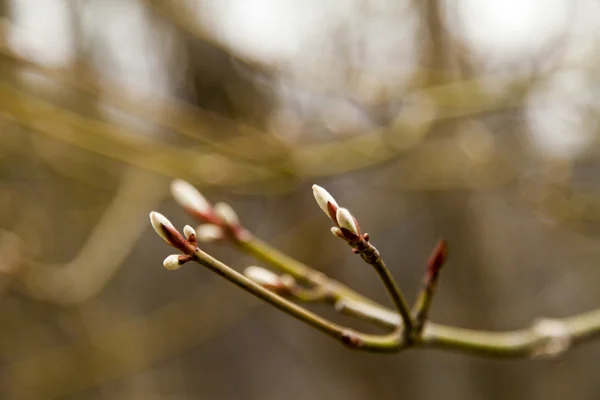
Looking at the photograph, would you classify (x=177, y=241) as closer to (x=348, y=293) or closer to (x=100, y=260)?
(x=348, y=293)

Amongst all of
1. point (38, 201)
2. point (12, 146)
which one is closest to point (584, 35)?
point (12, 146)

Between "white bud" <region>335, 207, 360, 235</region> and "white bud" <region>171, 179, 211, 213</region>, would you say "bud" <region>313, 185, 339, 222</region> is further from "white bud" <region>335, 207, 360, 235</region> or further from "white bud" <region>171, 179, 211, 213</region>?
"white bud" <region>171, 179, 211, 213</region>

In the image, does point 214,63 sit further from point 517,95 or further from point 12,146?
point 517,95

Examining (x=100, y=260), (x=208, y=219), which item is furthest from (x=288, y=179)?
(x=208, y=219)

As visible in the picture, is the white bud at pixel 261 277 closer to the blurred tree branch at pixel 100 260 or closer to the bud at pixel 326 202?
the bud at pixel 326 202

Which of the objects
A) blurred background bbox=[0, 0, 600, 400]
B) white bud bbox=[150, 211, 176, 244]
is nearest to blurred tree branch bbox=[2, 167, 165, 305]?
blurred background bbox=[0, 0, 600, 400]
